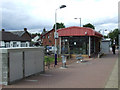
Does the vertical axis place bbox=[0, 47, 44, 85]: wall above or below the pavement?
above

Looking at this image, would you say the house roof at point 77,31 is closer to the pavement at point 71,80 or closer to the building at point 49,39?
the pavement at point 71,80

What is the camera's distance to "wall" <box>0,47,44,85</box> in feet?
25.8

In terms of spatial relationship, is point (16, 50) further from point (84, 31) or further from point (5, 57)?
point (84, 31)

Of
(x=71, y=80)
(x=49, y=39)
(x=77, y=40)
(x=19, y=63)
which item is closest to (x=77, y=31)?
(x=77, y=40)

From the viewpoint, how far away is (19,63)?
870 cm

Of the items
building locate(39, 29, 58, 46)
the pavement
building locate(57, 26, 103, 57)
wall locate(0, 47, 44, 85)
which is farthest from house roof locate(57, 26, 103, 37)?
building locate(39, 29, 58, 46)

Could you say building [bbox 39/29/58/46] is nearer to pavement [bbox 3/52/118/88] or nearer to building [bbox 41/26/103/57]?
building [bbox 41/26/103/57]

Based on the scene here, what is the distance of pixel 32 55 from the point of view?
9.94m

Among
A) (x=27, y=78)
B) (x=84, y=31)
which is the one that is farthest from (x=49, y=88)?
(x=84, y=31)

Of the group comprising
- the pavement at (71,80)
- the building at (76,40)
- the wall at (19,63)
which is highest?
the building at (76,40)

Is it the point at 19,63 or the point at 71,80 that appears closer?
the point at 19,63

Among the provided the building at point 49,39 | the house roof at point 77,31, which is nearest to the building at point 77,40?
the house roof at point 77,31

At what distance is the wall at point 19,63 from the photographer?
7875mm

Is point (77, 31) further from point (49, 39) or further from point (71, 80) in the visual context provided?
point (49, 39)
